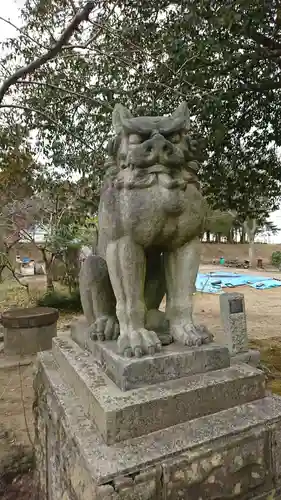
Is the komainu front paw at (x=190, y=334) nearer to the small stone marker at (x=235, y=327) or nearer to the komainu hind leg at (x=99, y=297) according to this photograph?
the komainu hind leg at (x=99, y=297)

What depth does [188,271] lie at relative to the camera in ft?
4.55

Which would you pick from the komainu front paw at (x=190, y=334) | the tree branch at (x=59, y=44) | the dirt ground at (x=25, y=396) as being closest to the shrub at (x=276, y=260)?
the dirt ground at (x=25, y=396)

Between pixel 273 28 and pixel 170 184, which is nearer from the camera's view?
pixel 170 184

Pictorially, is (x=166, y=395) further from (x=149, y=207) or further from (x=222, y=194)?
(x=222, y=194)

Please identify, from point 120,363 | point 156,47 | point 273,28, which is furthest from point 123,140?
point 273,28

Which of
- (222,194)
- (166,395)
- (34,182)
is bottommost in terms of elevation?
(166,395)

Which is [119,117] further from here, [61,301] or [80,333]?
[61,301]

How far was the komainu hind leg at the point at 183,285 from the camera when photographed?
1.38 metres

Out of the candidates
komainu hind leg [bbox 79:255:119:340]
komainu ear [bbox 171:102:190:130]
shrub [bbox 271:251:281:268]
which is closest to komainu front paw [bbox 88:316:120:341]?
komainu hind leg [bbox 79:255:119:340]

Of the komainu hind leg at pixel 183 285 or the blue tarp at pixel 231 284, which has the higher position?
the komainu hind leg at pixel 183 285

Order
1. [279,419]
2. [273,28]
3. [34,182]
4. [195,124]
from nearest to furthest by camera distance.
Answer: [279,419]
[273,28]
[195,124]
[34,182]

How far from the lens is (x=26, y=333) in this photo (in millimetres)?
4551

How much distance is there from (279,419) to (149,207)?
0.88 m

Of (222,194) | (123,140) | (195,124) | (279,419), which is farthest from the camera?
(222,194)
